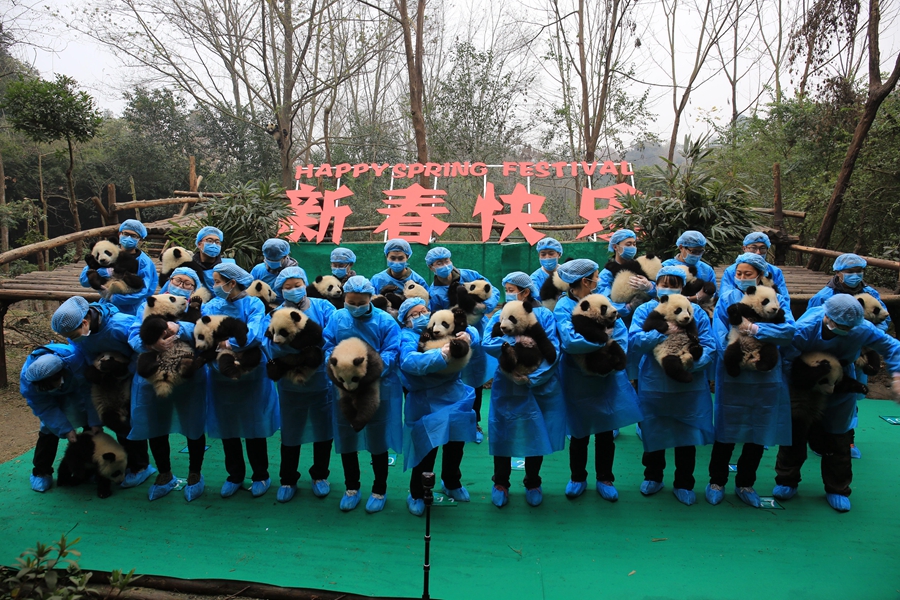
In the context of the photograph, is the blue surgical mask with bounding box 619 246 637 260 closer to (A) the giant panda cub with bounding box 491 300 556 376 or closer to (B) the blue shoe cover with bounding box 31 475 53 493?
(A) the giant panda cub with bounding box 491 300 556 376

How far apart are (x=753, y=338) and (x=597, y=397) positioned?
3.65 ft

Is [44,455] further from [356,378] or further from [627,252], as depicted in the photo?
[627,252]

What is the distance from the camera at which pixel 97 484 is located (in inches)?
171

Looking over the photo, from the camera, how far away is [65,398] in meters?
4.28

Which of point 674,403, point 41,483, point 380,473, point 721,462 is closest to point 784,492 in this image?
point 721,462

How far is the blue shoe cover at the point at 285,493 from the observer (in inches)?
163

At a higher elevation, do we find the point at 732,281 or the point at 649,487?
the point at 732,281

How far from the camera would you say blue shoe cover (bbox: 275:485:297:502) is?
163 inches

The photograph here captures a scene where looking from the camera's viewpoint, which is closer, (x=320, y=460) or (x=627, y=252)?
(x=320, y=460)

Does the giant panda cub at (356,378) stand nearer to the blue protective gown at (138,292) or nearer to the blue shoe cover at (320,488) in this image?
the blue shoe cover at (320,488)

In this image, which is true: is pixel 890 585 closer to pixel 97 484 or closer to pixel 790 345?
pixel 790 345

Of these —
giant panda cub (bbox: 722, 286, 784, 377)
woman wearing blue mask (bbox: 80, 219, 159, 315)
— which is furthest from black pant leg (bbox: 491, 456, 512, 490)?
woman wearing blue mask (bbox: 80, 219, 159, 315)

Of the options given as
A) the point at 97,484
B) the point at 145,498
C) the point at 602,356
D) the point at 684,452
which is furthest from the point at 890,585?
the point at 97,484

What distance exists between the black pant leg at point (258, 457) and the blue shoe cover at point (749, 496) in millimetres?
3591
